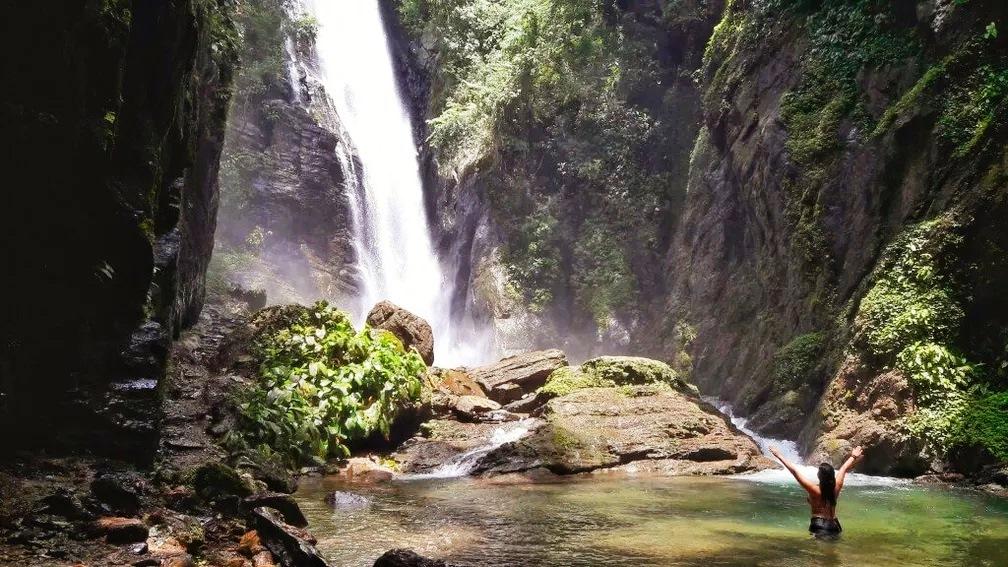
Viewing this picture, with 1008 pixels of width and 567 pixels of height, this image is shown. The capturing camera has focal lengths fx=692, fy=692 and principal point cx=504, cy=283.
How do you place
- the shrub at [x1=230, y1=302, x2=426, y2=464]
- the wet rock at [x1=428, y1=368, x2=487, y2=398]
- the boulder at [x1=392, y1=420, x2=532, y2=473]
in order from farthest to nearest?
the wet rock at [x1=428, y1=368, x2=487, y2=398], the boulder at [x1=392, y1=420, x2=532, y2=473], the shrub at [x1=230, y1=302, x2=426, y2=464]

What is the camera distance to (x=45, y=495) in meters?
5.68

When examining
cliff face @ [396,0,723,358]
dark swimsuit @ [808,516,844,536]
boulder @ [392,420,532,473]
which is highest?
cliff face @ [396,0,723,358]

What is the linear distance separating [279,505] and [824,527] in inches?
216

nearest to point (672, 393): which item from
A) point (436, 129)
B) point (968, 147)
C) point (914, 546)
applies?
point (968, 147)

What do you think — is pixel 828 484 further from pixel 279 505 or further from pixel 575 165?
pixel 575 165

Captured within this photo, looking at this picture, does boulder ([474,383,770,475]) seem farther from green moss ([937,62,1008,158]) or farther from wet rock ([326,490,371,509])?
green moss ([937,62,1008,158])

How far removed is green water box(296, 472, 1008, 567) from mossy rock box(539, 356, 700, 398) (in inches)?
200

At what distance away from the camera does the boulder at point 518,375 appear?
1711 cm

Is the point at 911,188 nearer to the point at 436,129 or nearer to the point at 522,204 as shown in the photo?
the point at 522,204

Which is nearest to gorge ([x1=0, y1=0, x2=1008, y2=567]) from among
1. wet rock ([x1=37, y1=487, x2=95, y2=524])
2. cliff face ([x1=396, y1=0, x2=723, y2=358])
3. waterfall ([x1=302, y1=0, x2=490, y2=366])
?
wet rock ([x1=37, y1=487, x2=95, y2=524])

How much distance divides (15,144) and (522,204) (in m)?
23.0

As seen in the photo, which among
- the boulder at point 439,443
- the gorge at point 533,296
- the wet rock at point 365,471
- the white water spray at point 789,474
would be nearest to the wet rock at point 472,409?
the gorge at point 533,296

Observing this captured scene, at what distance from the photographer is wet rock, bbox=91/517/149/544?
5219 mm

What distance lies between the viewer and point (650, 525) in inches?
301
